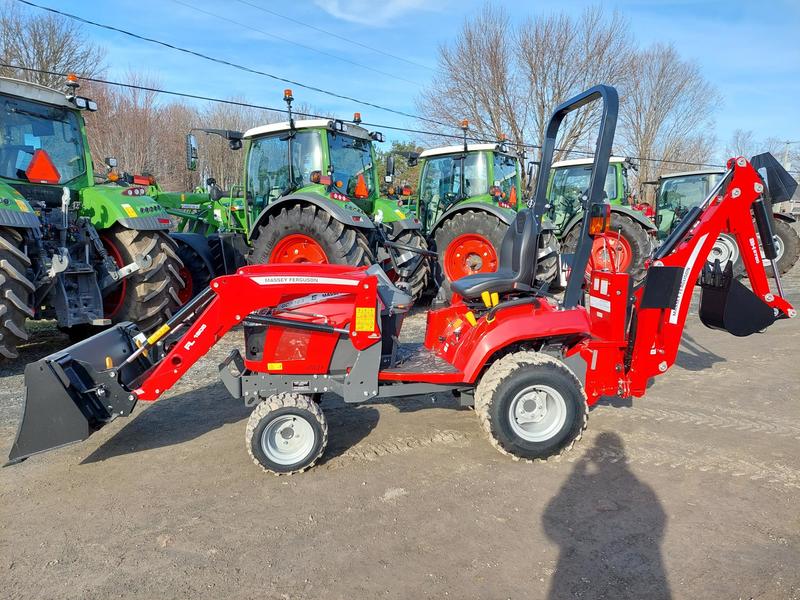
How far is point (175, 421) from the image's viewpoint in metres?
4.09

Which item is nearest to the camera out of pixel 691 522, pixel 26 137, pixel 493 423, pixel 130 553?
pixel 130 553

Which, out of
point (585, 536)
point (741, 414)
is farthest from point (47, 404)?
point (741, 414)

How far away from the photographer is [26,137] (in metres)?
5.82

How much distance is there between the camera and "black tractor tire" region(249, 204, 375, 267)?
6.69 metres

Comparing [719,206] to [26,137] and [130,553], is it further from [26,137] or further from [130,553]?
[26,137]

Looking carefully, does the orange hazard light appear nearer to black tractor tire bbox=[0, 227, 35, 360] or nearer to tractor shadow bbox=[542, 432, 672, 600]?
black tractor tire bbox=[0, 227, 35, 360]

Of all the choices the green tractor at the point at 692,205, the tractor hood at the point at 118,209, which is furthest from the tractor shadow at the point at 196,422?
the green tractor at the point at 692,205

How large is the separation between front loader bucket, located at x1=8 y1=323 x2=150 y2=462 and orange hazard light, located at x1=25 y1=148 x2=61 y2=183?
3.28 metres

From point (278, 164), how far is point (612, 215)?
6003mm

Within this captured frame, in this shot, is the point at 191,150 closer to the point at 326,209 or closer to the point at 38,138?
the point at 38,138

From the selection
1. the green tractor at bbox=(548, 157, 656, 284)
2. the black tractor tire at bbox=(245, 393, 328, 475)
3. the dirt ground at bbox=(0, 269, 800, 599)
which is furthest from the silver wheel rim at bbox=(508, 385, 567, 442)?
the green tractor at bbox=(548, 157, 656, 284)

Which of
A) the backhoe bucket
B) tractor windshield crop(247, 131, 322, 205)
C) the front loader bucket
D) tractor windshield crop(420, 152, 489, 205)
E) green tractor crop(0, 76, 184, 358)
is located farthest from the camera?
tractor windshield crop(420, 152, 489, 205)

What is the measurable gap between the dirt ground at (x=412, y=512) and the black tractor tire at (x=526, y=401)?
0.43 ft

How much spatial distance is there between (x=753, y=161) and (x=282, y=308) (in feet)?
11.3
